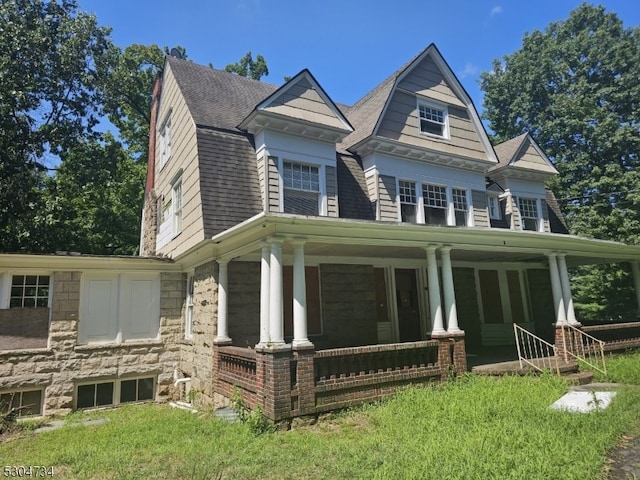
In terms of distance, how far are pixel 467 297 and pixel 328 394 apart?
7.89m

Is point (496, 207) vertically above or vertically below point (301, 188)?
above

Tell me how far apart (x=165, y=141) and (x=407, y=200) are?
8.04 m

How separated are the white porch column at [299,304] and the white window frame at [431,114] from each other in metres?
7.59

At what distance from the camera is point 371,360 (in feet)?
25.2

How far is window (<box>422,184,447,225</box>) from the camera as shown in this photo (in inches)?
497

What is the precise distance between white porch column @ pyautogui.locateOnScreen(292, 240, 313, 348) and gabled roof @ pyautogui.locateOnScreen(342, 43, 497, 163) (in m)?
5.71

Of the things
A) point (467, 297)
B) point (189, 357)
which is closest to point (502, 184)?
point (467, 297)

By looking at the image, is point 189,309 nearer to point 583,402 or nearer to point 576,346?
point 583,402

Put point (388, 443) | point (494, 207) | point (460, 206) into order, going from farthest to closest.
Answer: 1. point (494, 207)
2. point (460, 206)
3. point (388, 443)

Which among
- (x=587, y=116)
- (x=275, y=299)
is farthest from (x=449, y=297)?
(x=587, y=116)

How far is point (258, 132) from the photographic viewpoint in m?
10.6

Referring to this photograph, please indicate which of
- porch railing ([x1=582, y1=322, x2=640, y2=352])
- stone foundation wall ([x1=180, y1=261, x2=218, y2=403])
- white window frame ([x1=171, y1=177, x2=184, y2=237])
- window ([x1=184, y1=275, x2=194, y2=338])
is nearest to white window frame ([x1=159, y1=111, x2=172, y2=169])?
white window frame ([x1=171, y1=177, x2=184, y2=237])

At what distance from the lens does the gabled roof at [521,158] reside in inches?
577

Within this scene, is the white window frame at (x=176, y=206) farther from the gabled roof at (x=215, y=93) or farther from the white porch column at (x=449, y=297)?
the white porch column at (x=449, y=297)
